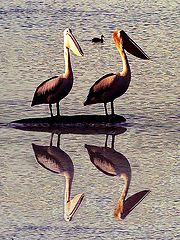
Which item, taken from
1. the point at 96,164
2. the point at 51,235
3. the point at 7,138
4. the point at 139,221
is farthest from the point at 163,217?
the point at 7,138

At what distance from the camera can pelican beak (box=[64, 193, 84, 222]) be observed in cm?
707

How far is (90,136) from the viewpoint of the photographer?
31.8 ft

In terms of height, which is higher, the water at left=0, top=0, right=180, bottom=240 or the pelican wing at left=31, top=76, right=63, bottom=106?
the pelican wing at left=31, top=76, right=63, bottom=106

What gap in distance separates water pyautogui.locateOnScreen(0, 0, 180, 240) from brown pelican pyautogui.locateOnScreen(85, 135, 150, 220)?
0.04 m

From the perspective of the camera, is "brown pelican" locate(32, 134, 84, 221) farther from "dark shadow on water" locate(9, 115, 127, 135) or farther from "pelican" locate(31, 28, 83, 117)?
"pelican" locate(31, 28, 83, 117)

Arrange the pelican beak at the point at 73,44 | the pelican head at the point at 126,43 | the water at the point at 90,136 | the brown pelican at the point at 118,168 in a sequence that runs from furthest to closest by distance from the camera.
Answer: the pelican head at the point at 126,43
the pelican beak at the point at 73,44
the brown pelican at the point at 118,168
the water at the point at 90,136

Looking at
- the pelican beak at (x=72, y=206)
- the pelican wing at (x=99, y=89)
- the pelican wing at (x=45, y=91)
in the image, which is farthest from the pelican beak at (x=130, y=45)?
the pelican beak at (x=72, y=206)

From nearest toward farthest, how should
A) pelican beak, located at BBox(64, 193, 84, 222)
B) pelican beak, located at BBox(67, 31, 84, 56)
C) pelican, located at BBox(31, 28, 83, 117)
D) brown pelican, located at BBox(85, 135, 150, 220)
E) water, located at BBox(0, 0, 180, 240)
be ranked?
water, located at BBox(0, 0, 180, 240) < pelican beak, located at BBox(64, 193, 84, 222) < brown pelican, located at BBox(85, 135, 150, 220) < pelican, located at BBox(31, 28, 83, 117) < pelican beak, located at BBox(67, 31, 84, 56)

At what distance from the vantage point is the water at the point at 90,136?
693 cm

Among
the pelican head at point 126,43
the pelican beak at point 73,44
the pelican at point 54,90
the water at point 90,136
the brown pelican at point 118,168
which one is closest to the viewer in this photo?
the water at point 90,136

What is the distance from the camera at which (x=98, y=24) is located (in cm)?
1758

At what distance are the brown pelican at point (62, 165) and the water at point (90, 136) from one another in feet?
0.14

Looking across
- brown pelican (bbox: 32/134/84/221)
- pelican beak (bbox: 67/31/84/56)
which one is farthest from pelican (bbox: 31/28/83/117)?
brown pelican (bbox: 32/134/84/221)

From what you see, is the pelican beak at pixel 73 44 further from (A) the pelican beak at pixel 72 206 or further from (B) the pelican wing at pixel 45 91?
(A) the pelican beak at pixel 72 206
